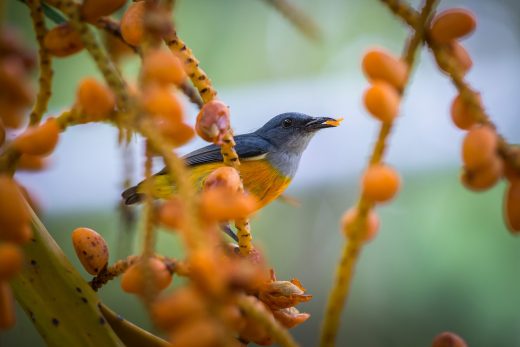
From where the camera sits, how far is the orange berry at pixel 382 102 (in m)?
0.52

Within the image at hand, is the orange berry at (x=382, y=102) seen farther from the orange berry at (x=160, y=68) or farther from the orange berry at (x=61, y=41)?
the orange berry at (x=61, y=41)

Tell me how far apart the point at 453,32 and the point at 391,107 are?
0.14 meters

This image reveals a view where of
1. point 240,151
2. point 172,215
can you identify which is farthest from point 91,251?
point 240,151

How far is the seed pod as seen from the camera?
2.58 feet

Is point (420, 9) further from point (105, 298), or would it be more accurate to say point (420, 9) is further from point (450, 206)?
point (450, 206)

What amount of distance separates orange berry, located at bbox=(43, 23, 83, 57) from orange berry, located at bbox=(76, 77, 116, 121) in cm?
27

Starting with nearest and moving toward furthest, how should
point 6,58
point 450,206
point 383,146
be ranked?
point 383,146 < point 6,58 < point 450,206

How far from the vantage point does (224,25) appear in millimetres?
3873

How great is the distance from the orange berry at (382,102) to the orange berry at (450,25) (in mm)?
99

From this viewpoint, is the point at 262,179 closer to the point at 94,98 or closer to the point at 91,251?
the point at 91,251

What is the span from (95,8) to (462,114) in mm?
409

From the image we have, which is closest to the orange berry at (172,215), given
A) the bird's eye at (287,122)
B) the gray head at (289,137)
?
the gray head at (289,137)

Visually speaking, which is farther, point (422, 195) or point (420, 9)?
point (422, 195)

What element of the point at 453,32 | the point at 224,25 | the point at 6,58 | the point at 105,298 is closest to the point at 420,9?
the point at 453,32
